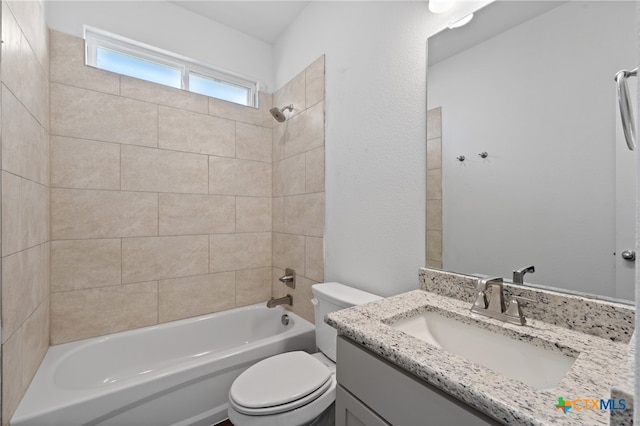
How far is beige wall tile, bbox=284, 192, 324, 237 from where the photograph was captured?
1918 mm

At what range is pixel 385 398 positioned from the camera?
71 cm

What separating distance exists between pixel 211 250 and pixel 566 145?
2182 mm

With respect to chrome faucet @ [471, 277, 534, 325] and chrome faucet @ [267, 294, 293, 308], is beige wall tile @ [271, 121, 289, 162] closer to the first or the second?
chrome faucet @ [267, 294, 293, 308]

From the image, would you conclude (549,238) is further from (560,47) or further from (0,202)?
(0,202)

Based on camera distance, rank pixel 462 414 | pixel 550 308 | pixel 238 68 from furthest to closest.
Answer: pixel 238 68
pixel 550 308
pixel 462 414

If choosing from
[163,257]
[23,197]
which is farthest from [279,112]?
[23,197]

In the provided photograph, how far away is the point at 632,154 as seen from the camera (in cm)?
74

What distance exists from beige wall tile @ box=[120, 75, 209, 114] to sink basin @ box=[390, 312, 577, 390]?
2095 mm

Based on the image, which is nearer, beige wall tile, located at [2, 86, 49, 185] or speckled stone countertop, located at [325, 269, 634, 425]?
speckled stone countertop, located at [325, 269, 634, 425]

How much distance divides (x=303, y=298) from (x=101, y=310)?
52.6 inches

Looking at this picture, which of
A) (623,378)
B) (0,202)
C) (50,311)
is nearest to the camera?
(623,378)

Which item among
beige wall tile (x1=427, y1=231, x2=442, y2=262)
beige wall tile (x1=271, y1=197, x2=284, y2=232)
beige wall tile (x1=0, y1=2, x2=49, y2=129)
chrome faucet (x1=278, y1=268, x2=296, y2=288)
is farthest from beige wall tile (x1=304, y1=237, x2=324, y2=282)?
beige wall tile (x1=0, y1=2, x2=49, y2=129)

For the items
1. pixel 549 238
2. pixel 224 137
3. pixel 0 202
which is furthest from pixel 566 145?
pixel 224 137

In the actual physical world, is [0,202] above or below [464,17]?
below
